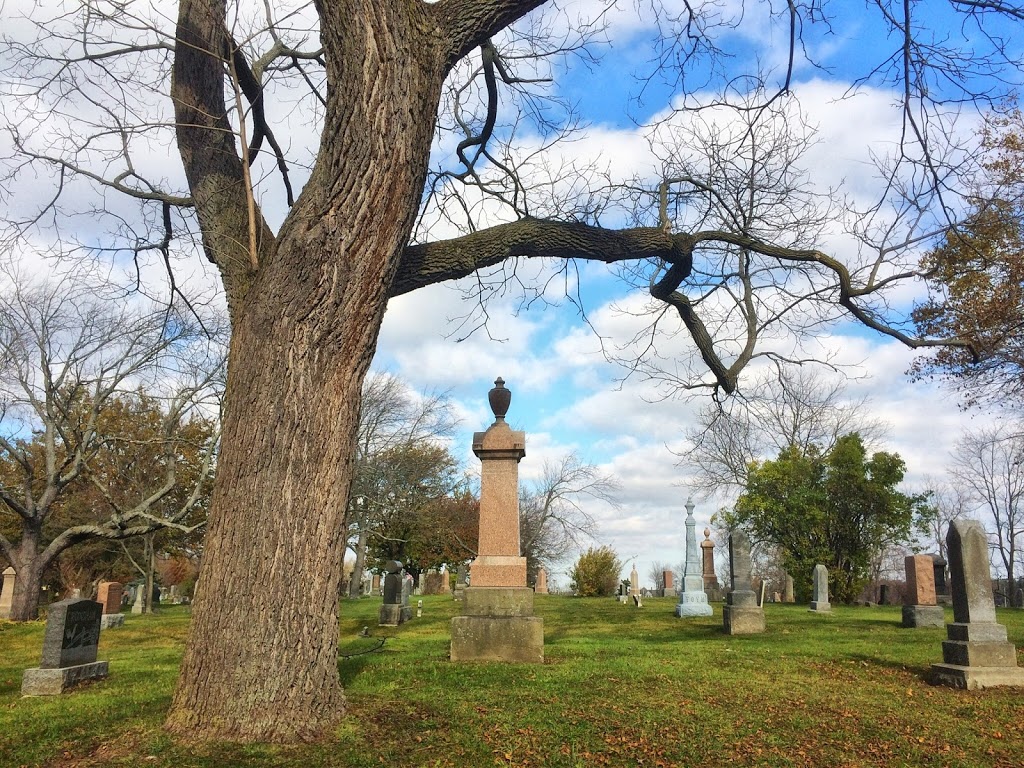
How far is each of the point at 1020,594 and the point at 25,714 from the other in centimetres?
3279

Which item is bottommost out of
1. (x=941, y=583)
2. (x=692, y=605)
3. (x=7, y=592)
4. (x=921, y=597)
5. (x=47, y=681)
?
(x=7, y=592)

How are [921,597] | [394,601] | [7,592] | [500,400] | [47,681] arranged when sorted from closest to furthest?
1. [47,681]
2. [500,400]
3. [921,597]
4. [394,601]
5. [7,592]

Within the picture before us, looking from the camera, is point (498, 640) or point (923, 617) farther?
point (923, 617)

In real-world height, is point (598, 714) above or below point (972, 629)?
below

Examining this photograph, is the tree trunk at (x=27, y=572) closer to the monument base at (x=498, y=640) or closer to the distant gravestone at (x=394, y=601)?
the distant gravestone at (x=394, y=601)

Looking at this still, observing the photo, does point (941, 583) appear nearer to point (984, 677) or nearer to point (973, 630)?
point (973, 630)

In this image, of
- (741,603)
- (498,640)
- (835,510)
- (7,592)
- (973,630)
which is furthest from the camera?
(835,510)

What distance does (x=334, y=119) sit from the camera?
15.8 ft

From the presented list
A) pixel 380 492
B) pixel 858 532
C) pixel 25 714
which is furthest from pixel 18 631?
pixel 858 532

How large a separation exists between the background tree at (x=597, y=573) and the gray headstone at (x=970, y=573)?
2441cm

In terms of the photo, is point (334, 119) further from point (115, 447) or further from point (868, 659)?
point (115, 447)

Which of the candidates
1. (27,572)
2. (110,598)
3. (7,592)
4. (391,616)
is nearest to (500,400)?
(391,616)

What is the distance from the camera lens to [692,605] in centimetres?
1816

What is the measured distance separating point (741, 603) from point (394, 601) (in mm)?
8336
